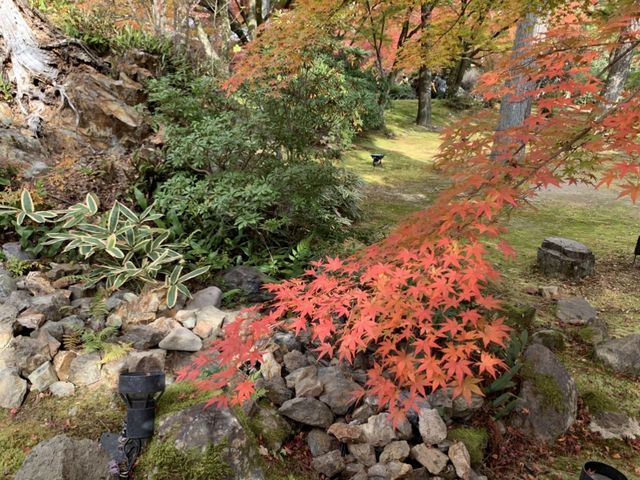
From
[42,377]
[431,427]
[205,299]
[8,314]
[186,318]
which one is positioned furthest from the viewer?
[205,299]

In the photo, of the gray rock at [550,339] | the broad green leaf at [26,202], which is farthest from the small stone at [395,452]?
the broad green leaf at [26,202]

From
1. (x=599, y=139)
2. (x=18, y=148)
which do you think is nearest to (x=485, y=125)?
(x=599, y=139)

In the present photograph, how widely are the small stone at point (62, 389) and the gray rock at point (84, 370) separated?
0.06 m

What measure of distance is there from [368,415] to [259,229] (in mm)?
2949

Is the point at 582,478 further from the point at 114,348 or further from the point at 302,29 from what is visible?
the point at 302,29

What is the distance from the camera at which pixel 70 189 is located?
5.27 metres

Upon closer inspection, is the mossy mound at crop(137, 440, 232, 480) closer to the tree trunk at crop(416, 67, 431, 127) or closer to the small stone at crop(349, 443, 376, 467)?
the small stone at crop(349, 443, 376, 467)

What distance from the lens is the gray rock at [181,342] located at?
138 inches

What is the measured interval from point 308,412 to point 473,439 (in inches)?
46.9

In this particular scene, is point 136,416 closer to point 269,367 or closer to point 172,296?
point 269,367

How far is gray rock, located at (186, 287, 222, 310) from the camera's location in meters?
4.14

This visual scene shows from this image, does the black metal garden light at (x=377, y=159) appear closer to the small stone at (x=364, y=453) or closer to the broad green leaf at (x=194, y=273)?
the broad green leaf at (x=194, y=273)

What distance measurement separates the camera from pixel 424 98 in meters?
17.1

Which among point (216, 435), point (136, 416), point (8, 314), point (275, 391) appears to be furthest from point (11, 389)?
point (275, 391)
